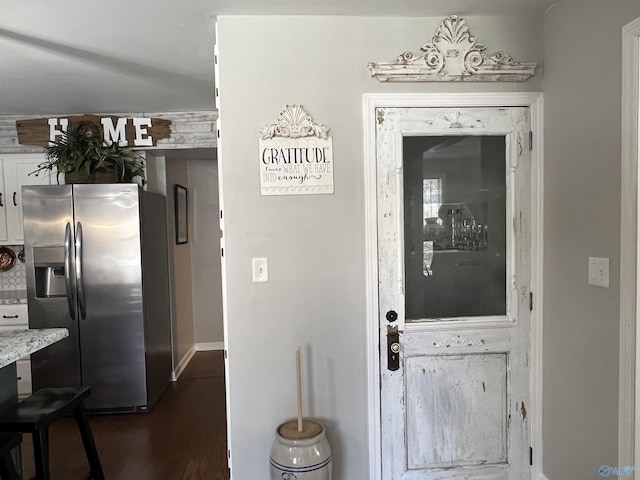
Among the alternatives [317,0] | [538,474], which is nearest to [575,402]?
[538,474]

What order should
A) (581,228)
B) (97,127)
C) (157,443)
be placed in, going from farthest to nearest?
(97,127) < (157,443) < (581,228)

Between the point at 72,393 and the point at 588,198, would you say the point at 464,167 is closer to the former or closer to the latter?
the point at 588,198

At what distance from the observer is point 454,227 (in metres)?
2.12

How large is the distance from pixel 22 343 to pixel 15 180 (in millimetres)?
2634

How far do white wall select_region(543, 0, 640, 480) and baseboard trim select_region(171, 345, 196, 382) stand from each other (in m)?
3.17

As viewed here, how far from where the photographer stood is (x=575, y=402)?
1.88m

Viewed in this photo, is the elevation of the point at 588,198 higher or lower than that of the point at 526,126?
lower

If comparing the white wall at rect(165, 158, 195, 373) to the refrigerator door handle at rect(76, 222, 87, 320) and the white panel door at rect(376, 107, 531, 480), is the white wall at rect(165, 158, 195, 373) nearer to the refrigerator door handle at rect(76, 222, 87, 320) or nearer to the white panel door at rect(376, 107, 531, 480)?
the refrigerator door handle at rect(76, 222, 87, 320)

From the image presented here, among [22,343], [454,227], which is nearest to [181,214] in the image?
[22,343]

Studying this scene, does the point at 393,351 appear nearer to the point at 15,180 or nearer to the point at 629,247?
the point at 629,247

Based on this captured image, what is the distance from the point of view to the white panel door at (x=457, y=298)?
81.6 inches

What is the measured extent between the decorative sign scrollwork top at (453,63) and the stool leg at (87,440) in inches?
83.4

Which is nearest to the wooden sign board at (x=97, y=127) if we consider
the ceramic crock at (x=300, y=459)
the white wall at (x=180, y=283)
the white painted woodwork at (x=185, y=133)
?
the white painted woodwork at (x=185, y=133)

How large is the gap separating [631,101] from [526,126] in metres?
0.56
